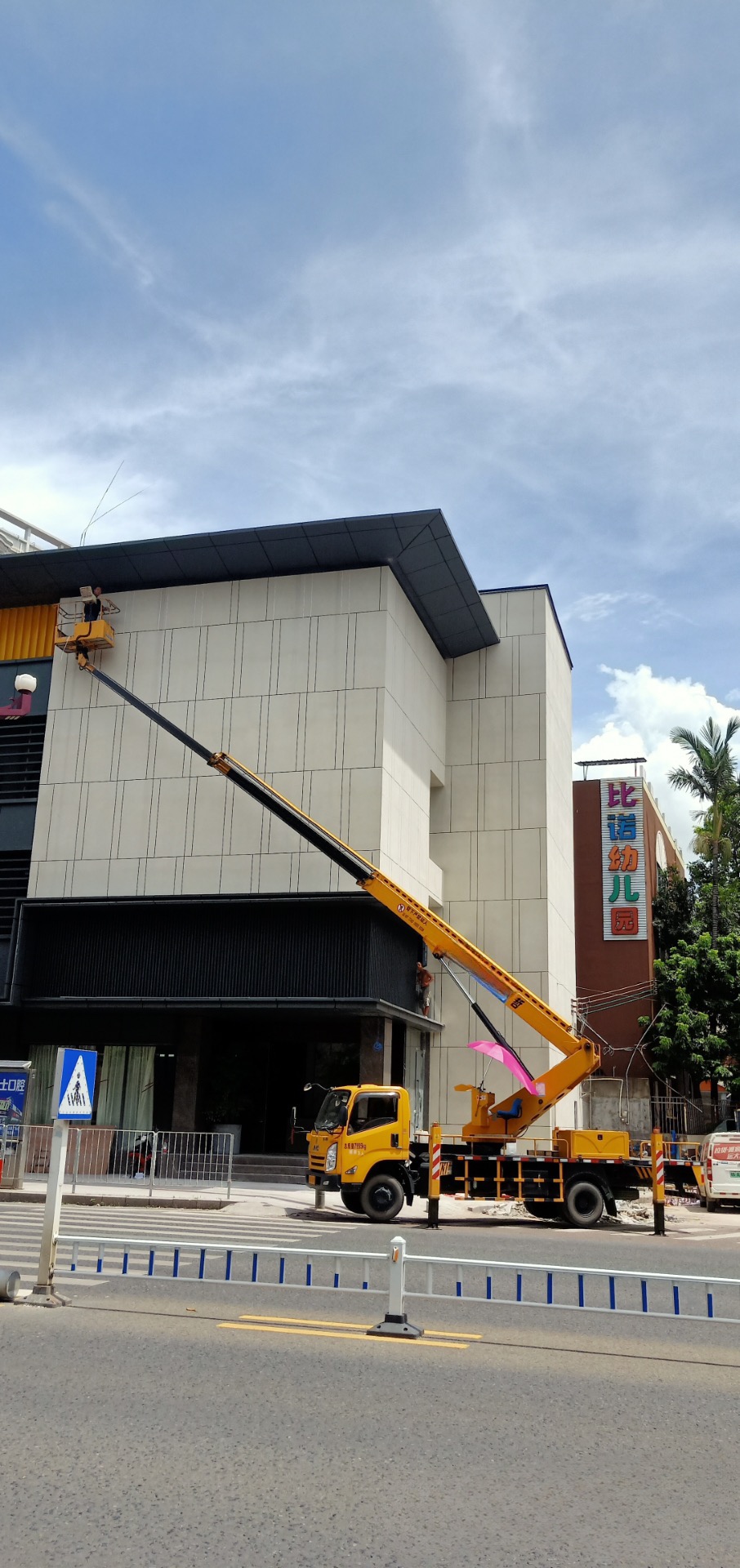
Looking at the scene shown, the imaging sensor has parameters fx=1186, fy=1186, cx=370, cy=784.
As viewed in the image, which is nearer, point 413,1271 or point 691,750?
point 413,1271

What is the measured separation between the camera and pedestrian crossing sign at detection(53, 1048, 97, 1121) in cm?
1156

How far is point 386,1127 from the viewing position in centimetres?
2164

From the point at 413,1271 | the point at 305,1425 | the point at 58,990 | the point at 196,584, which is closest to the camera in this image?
the point at 305,1425

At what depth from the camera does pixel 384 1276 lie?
44.5ft

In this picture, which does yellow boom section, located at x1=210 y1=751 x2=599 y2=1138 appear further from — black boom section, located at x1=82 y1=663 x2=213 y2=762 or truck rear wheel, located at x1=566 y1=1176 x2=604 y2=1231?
black boom section, located at x1=82 y1=663 x2=213 y2=762

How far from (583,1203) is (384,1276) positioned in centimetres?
941

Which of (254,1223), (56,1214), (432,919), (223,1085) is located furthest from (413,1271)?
(223,1085)

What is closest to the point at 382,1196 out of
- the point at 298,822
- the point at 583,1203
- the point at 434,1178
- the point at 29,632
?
the point at 434,1178

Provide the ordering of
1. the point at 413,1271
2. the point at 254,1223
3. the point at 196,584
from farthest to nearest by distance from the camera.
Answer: the point at 196,584, the point at 254,1223, the point at 413,1271

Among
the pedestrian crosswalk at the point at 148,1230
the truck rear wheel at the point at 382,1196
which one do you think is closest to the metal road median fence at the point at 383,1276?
Answer: the pedestrian crosswalk at the point at 148,1230

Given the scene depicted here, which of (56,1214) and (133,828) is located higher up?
(133,828)

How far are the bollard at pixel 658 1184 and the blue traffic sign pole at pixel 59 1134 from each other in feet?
41.3

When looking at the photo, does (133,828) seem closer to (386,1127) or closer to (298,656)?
(298,656)

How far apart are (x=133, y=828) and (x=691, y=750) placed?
25.0 metres
